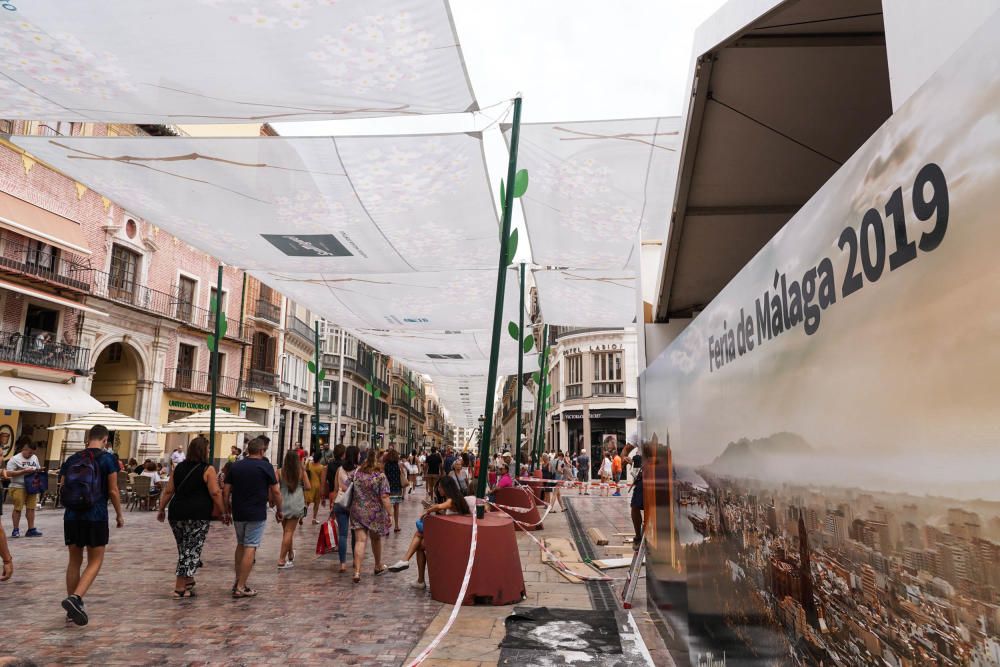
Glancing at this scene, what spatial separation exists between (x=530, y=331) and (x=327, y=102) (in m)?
12.9

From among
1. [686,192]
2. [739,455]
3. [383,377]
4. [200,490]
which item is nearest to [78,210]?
[200,490]

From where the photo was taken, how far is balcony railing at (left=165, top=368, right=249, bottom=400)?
92.7ft

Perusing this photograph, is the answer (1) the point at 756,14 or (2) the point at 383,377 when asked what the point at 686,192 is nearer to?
(1) the point at 756,14

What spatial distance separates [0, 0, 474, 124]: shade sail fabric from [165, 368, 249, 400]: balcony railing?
2363 cm

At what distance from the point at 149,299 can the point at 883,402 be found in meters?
29.4

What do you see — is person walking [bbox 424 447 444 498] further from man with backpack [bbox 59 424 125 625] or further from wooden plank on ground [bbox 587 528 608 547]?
man with backpack [bbox 59 424 125 625]

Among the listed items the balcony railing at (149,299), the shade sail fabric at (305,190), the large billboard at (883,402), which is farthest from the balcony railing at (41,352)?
the large billboard at (883,402)

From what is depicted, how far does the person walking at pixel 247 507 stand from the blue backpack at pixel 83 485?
132 cm

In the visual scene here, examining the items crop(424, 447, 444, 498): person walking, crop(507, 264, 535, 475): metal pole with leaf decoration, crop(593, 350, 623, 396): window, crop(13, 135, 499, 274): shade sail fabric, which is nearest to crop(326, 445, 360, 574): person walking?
crop(13, 135, 499, 274): shade sail fabric

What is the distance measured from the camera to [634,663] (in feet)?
16.0

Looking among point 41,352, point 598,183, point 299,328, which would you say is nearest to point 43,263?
point 41,352

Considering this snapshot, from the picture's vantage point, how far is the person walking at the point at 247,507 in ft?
22.8

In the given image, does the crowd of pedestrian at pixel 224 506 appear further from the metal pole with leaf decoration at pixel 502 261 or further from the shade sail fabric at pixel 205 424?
the shade sail fabric at pixel 205 424

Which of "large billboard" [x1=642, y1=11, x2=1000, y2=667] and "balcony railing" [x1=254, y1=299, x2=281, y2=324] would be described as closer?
"large billboard" [x1=642, y1=11, x2=1000, y2=667]
